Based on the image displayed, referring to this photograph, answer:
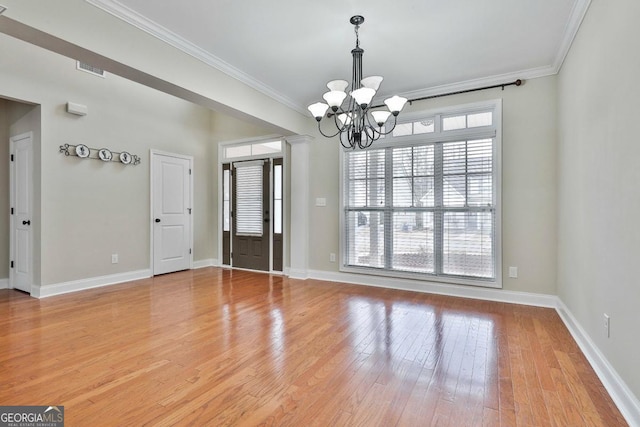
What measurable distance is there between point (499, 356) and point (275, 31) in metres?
3.44

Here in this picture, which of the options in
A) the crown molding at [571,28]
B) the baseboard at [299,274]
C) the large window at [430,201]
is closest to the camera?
the crown molding at [571,28]

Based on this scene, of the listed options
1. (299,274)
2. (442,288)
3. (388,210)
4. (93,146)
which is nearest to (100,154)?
(93,146)

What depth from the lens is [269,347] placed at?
104 inches

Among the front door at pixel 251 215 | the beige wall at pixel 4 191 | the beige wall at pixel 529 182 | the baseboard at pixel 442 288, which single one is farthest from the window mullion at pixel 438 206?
the beige wall at pixel 4 191

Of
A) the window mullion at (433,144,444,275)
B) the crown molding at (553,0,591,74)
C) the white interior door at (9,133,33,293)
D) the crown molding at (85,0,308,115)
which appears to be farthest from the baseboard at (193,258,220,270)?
the crown molding at (553,0,591,74)

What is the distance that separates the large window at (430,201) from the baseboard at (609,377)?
1277mm

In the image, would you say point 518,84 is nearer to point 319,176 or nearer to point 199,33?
point 319,176

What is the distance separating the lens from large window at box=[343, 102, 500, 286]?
4.04 meters

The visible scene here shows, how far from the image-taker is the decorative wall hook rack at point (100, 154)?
4.42m

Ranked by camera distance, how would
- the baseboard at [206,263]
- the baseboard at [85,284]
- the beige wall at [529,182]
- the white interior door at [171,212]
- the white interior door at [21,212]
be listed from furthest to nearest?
the baseboard at [206,263], the white interior door at [171,212], the white interior door at [21,212], the baseboard at [85,284], the beige wall at [529,182]

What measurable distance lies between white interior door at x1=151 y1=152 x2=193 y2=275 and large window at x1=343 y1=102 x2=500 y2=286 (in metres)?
3.15

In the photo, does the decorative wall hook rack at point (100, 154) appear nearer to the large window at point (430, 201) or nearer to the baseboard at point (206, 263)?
the baseboard at point (206, 263)

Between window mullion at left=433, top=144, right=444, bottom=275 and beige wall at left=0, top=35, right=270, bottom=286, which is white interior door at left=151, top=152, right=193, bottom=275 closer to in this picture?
beige wall at left=0, top=35, right=270, bottom=286

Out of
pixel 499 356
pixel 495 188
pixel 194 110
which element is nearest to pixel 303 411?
pixel 499 356
